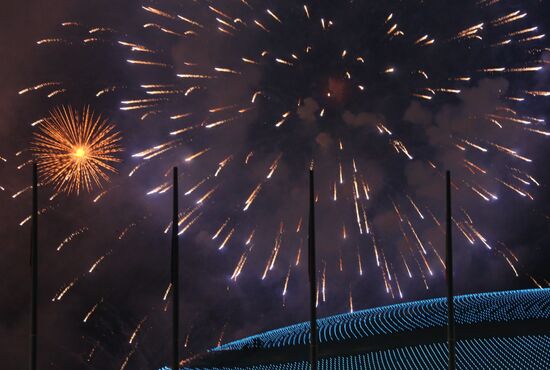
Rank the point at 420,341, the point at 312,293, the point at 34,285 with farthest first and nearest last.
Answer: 1. the point at 420,341
2. the point at 34,285
3. the point at 312,293

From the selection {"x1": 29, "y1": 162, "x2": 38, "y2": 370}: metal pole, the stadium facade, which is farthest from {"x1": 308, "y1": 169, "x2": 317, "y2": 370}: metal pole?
the stadium facade

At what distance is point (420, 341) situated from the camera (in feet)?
164

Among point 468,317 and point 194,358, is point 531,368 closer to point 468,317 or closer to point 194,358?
point 468,317

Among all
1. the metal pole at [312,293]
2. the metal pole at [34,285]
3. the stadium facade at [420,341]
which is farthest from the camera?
the stadium facade at [420,341]

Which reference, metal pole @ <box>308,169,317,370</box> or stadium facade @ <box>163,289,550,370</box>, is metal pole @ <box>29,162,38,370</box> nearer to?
metal pole @ <box>308,169,317,370</box>

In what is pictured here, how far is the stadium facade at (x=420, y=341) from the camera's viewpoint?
45531 millimetres

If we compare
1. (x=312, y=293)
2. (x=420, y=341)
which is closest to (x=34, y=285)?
(x=312, y=293)

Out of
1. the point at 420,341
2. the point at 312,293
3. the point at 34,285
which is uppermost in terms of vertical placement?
the point at 420,341

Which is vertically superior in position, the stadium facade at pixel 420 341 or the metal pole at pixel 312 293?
the stadium facade at pixel 420 341

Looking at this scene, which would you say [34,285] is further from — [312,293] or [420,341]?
[420,341]

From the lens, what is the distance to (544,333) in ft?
155

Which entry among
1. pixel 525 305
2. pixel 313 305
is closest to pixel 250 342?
pixel 525 305

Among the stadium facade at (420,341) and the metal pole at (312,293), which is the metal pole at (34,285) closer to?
the metal pole at (312,293)

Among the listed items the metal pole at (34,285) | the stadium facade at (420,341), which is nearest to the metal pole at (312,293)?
the metal pole at (34,285)
